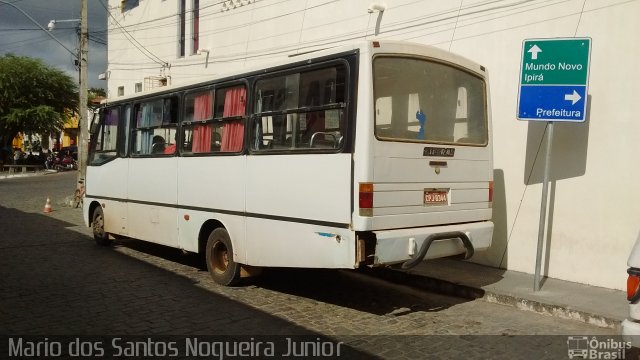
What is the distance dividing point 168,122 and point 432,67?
4.03 meters

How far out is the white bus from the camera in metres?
4.99

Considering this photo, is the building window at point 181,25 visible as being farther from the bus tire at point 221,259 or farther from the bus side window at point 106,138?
the bus tire at point 221,259

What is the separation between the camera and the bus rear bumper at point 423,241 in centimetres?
496

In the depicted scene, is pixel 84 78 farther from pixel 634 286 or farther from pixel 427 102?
pixel 634 286

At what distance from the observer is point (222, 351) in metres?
4.51

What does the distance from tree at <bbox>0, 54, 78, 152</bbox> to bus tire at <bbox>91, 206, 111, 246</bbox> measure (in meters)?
27.1

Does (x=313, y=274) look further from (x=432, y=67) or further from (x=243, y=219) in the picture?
(x=432, y=67)

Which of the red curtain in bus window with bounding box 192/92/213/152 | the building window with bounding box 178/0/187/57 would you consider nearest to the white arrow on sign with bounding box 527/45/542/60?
the red curtain in bus window with bounding box 192/92/213/152

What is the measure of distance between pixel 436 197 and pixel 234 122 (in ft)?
8.66

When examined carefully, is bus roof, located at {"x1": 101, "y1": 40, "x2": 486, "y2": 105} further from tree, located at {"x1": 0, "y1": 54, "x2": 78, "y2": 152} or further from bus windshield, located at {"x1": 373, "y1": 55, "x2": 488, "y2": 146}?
tree, located at {"x1": 0, "y1": 54, "x2": 78, "y2": 152}

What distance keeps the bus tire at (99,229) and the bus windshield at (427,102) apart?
662cm

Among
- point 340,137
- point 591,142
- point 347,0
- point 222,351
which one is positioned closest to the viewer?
point 222,351

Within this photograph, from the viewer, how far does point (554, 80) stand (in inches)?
238

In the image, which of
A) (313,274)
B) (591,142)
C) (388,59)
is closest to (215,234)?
(313,274)
